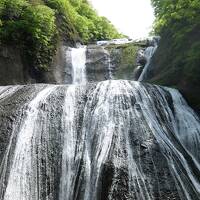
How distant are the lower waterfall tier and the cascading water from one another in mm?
20

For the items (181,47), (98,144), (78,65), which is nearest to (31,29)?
(78,65)

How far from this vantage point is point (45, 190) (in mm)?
8336

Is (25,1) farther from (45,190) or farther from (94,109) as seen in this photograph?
(45,190)

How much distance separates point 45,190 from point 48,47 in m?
9.06

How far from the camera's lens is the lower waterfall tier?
26.0ft

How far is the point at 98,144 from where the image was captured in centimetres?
888

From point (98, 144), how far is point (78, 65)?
9.23m

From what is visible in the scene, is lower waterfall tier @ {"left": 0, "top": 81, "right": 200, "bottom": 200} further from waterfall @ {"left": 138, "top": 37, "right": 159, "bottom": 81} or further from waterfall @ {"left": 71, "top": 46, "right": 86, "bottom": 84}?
waterfall @ {"left": 71, "top": 46, "right": 86, "bottom": 84}

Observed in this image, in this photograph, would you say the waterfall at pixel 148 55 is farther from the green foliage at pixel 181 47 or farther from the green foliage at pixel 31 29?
the green foliage at pixel 31 29

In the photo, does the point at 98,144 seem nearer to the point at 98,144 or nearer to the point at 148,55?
the point at 98,144

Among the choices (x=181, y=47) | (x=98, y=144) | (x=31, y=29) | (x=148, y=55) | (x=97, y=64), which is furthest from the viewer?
(x=97, y=64)

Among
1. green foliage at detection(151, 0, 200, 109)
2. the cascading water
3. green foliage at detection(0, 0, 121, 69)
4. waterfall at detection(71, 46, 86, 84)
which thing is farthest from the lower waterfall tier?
waterfall at detection(71, 46, 86, 84)

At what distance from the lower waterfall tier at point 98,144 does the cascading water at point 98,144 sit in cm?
2

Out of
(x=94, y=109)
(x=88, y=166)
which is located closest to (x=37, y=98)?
(x=94, y=109)
